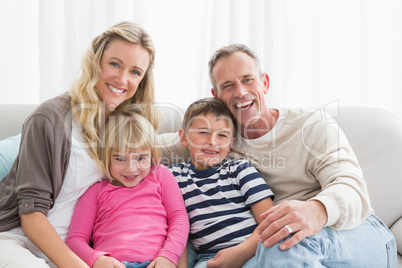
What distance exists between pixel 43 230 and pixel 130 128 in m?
0.47

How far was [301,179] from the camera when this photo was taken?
4.89 feet

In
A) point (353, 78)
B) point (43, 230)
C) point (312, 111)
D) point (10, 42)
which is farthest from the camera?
point (10, 42)

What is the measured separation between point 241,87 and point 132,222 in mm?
673

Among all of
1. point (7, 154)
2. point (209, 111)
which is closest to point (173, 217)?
point (209, 111)

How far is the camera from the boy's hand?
4.29ft

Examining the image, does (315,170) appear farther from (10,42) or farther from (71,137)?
(10,42)

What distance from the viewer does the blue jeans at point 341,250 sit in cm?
110

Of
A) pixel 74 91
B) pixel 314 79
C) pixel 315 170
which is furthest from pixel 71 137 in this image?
pixel 314 79

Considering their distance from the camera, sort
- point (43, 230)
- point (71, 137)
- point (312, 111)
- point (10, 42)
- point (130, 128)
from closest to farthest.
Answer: point (43, 230) < point (71, 137) < point (130, 128) < point (312, 111) < point (10, 42)

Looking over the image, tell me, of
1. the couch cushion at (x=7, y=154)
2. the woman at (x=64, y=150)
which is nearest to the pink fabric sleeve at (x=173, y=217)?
the woman at (x=64, y=150)

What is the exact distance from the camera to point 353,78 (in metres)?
2.25

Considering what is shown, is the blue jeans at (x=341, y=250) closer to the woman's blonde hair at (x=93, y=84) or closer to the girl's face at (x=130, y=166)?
the girl's face at (x=130, y=166)

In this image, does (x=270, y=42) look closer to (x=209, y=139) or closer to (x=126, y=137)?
(x=209, y=139)

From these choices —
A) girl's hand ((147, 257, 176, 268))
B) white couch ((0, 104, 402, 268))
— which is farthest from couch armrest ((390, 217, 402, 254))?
girl's hand ((147, 257, 176, 268))
